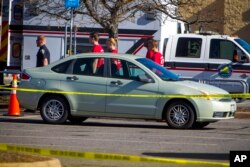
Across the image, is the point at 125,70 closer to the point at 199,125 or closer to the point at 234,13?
the point at 199,125

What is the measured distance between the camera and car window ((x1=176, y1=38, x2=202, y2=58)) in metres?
22.3

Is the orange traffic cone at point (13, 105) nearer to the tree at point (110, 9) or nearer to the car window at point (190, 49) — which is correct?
the tree at point (110, 9)

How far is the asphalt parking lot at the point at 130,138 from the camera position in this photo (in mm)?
11938

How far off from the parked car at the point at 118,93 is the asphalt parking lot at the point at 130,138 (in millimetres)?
316

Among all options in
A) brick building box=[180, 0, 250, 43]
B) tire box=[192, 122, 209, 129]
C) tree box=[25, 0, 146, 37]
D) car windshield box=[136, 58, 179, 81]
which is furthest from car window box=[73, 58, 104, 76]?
brick building box=[180, 0, 250, 43]

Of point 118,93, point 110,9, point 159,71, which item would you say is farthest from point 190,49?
point 118,93

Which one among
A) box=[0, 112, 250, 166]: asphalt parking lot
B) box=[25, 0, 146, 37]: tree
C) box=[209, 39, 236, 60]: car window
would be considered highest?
box=[25, 0, 146, 37]: tree

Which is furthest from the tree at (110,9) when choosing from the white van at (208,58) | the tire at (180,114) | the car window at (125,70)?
the tire at (180,114)

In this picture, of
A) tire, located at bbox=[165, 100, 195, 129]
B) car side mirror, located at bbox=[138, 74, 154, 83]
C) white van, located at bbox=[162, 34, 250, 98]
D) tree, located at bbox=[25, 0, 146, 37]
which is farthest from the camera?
white van, located at bbox=[162, 34, 250, 98]

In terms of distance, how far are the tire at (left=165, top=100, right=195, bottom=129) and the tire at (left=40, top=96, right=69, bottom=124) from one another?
7.24ft

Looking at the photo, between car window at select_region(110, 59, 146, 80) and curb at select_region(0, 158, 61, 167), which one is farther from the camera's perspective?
car window at select_region(110, 59, 146, 80)

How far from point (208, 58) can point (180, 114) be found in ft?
22.7

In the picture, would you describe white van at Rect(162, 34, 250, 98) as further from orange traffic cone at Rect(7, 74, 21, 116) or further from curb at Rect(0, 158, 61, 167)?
curb at Rect(0, 158, 61, 167)

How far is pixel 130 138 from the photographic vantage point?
13.7 m
